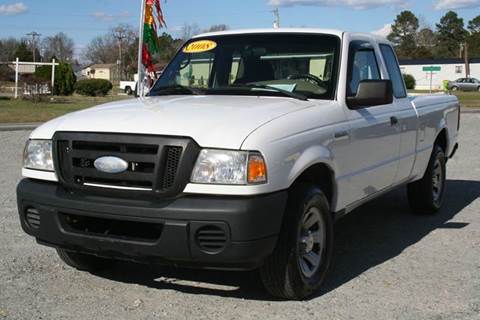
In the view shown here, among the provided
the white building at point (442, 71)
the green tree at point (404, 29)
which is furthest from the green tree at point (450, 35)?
the white building at point (442, 71)

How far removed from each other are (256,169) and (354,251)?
7.56 feet

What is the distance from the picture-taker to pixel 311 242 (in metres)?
4.49

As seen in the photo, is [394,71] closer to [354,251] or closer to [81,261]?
[354,251]

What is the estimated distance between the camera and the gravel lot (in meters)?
4.16

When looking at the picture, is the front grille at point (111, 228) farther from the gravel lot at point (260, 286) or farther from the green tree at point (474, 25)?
the green tree at point (474, 25)

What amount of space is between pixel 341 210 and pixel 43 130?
2.26m

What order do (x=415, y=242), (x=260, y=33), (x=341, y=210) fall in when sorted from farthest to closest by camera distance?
(x=415, y=242) < (x=260, y=33) < (x=341, y=210)

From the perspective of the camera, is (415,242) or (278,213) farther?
(415,242)

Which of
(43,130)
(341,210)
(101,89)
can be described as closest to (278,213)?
(341,210)

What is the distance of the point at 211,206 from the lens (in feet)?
12.2

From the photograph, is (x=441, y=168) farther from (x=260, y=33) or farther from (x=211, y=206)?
(x=211, y=206)

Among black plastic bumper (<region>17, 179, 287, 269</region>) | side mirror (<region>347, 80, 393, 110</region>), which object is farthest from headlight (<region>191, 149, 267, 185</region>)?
side mirror (<region>347, 80, 393, 110</region>)

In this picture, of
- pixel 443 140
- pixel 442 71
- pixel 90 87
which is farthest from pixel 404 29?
pixel 443 140

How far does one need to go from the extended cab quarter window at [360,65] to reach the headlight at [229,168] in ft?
5.34
